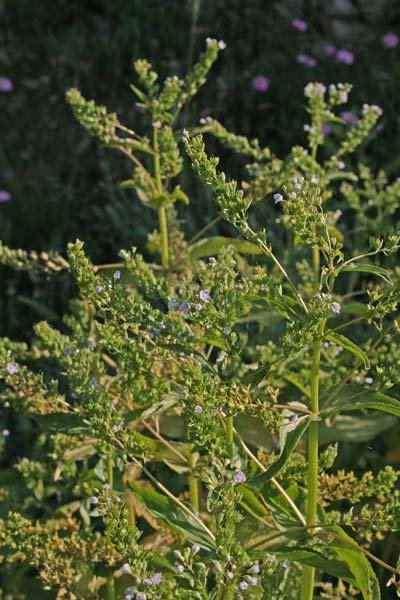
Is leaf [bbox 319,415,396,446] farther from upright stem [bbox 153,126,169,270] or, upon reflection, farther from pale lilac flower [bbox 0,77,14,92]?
pale lilac flower [bbox 0,77,14,92]

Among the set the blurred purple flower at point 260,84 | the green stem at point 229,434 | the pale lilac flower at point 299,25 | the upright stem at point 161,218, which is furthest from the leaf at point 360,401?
the pale lilac flower at point 299,25

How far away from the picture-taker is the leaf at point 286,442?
1340 mm

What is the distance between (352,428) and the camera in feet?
6.80

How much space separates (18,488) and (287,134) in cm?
244

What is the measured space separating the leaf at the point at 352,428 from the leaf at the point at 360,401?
521 millimetres

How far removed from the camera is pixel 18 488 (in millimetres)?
2104

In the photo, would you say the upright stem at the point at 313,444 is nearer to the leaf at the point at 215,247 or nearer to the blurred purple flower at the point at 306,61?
the leaf at the point at 215,247

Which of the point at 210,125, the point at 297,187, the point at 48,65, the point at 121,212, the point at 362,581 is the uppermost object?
the point at 48,65

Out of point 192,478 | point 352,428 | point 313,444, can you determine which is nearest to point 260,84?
point 352,428

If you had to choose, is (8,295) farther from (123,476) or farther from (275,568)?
(275,568)

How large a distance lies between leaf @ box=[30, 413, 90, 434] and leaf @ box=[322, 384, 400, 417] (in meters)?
0.44

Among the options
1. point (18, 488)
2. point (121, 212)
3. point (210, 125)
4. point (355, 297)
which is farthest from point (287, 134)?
point (18, 488)

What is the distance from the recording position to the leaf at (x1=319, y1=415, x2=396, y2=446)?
2031mm

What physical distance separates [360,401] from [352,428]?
0.69m
